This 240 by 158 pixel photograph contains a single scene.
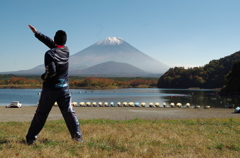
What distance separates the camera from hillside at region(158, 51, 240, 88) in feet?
406

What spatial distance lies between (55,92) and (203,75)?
13688cm

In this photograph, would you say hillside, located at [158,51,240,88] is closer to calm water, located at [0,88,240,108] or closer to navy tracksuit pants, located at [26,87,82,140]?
calm water, located at [0,88,240,108]

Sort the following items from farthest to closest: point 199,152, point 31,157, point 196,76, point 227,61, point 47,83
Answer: point 196,76 < point 227,61 < point 47,83 < point 199,152 < point 31,157

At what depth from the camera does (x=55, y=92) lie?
4922 mm

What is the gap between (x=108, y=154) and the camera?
13.4ft

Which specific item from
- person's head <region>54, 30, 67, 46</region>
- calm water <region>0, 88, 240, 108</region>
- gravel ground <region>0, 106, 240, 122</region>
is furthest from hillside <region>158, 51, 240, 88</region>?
person's head <region>54, 30, 67, 46</region>

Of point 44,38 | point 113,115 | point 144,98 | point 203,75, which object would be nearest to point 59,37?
point 44,38


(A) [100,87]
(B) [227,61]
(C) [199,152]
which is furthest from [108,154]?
(A) [100,87]

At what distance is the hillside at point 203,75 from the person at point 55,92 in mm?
119215

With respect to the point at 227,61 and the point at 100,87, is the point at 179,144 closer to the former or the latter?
the point at 227,61

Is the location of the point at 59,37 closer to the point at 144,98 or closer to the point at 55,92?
the point at 55,92

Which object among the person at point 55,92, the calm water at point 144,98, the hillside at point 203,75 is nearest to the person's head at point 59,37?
the person at point 55,92

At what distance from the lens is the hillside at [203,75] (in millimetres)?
123625

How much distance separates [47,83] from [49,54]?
0.55 metres
